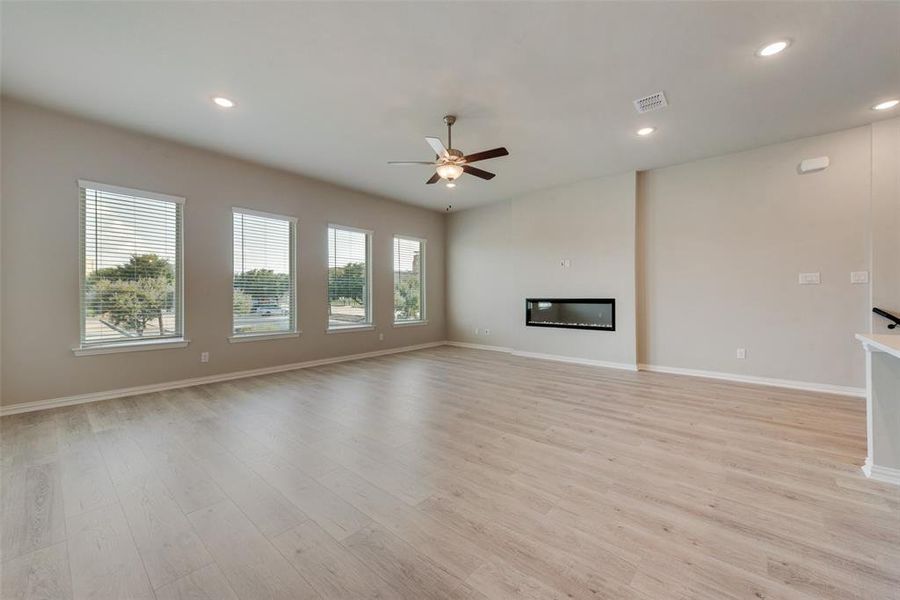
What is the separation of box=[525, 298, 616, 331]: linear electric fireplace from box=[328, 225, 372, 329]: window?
3093mm

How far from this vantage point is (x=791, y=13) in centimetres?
227

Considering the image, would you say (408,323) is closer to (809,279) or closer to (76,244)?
(76,244)

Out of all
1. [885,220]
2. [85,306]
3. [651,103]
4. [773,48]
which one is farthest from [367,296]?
[885,220]

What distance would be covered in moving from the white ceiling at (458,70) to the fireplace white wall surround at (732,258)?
549mm

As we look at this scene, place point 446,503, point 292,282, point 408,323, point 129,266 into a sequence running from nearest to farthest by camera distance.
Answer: point 446,503 < point 129,266 < point 292,282 < point 408,323

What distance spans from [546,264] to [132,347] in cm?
600

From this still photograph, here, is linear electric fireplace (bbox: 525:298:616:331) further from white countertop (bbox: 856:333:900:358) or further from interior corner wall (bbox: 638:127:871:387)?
white countertop (bbox: 856:333:900:358)

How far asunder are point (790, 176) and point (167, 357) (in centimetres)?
796

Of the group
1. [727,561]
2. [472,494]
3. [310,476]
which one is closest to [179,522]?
[310,476]

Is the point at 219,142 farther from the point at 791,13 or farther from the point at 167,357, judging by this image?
the point at 791,13

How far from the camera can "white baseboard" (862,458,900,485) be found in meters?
2.12

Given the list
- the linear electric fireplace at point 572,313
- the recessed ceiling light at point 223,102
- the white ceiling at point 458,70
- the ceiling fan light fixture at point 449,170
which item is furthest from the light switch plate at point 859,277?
the recessed ceiling light at point 223,102

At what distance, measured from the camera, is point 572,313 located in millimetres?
5922

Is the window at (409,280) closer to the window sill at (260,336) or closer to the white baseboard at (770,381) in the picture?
the window sill at (260,336)
